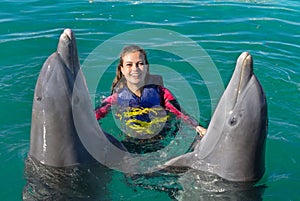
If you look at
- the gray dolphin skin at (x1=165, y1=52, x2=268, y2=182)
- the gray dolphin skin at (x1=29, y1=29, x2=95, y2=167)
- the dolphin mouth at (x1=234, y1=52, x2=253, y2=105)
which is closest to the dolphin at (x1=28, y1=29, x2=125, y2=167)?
the gray dolphin skin at (x1=29, y1=29, x2=95, y2=167)

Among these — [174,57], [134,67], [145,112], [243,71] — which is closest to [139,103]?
[145,112]

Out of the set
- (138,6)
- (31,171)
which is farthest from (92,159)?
(138,6)

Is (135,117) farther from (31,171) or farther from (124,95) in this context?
(31,171)

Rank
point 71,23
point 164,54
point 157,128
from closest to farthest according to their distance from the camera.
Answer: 1. point 157,128
2. point 164,54
3. point 71,23

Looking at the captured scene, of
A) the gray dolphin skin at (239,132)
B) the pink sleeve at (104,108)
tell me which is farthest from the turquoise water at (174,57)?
the pink sleeve at (104,108)

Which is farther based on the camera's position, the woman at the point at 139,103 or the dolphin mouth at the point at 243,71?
the woman at the point at 139,103

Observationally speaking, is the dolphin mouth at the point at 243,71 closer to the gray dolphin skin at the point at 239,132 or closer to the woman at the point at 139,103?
the gray dolphin skin at the point at 239,132

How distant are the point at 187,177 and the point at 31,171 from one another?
2.11m

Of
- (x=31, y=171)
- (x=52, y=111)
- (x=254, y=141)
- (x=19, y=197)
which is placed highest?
(x=52, y=111)

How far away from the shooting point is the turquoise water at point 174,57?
23.0 ft

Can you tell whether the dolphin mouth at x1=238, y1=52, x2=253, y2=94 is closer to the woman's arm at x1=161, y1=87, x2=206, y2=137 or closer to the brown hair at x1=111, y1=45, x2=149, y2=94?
the woman's arm at x1=161, y1=87, x2=206, y2=137

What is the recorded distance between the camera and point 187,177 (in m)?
6.11

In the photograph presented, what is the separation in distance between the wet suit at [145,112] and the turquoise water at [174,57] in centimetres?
107

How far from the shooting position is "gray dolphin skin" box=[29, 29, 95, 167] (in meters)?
5.50
